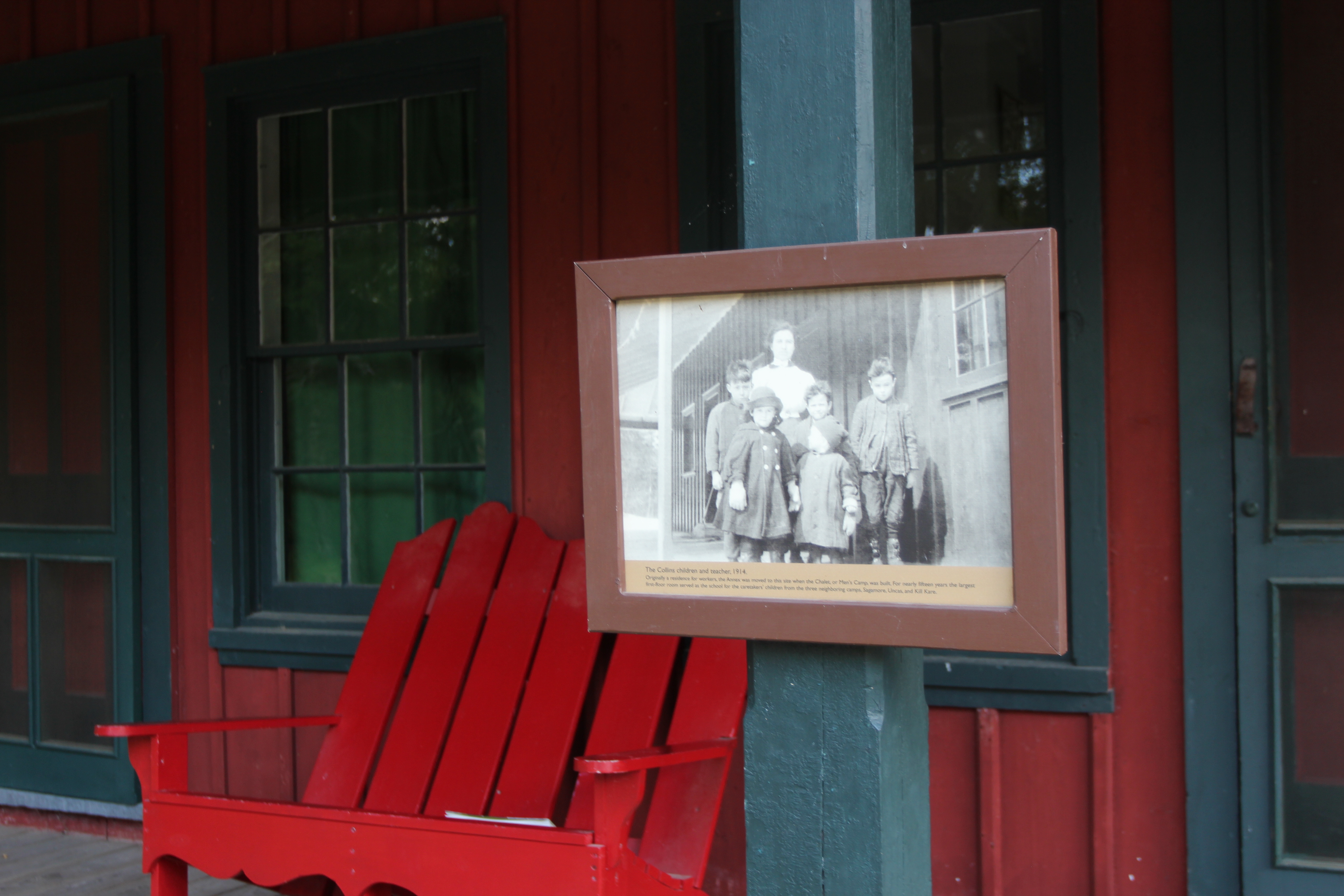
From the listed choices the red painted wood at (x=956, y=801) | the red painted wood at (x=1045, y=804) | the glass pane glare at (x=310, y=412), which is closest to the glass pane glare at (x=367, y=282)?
the glass pane glare at (x=310, y=412)

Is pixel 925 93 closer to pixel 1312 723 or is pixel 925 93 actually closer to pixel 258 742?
pixel 1312 723

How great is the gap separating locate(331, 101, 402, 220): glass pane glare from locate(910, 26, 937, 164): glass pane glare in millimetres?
1634

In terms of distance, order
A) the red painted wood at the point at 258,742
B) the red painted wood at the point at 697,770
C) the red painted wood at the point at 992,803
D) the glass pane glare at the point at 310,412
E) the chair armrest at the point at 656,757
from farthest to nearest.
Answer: the glass pane glare at the point at 310,412 < the red painted wood at the point at 258,742 < the red painted wood at the point at 992,803 < the red painted wood at the point at 697,770 < the chair armrest at the point at 656,757

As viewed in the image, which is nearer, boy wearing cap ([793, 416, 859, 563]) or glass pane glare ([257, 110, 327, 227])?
boy wearing cap ([793, 416, 859, 563])

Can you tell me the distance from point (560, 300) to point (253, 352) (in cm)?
115

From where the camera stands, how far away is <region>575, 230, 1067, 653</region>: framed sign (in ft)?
4.03

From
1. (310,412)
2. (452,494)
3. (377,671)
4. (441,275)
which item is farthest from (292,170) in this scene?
(377,671)

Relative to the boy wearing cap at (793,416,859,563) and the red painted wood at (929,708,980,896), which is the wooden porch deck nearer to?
the red painted wood at (929,708,980,896)

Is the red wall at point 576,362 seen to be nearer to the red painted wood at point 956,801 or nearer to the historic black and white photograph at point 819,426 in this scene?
the red painted wood at point 956,801

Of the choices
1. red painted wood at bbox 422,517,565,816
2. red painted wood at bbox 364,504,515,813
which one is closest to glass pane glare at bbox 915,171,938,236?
red painted wood at bbox 422,517,565,816

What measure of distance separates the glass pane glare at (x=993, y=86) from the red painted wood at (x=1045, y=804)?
4.83ft

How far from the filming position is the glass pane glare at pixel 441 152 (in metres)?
3.43

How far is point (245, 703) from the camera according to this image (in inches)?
142

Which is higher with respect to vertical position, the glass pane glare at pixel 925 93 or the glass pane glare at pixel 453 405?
the glass pane glare at pixel 925 93
